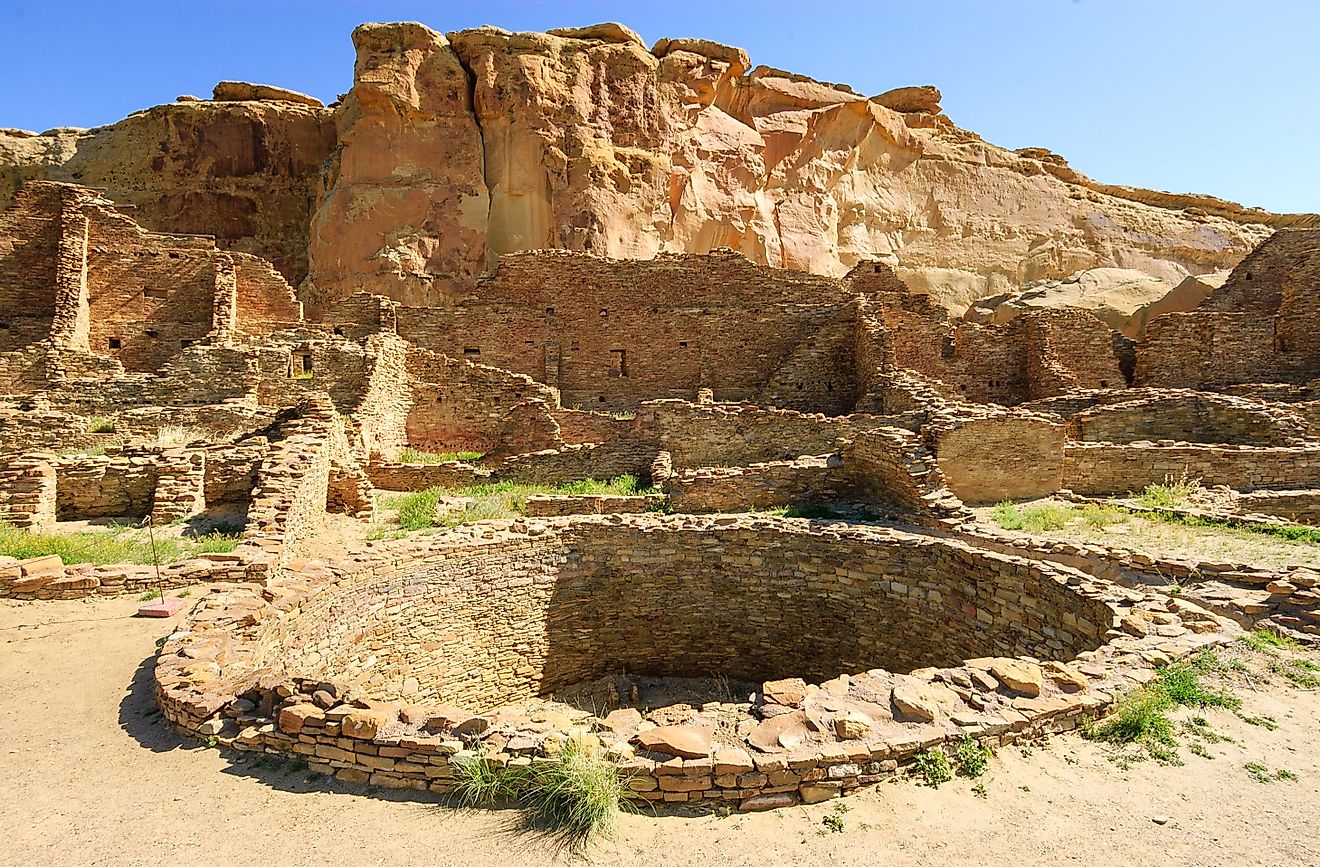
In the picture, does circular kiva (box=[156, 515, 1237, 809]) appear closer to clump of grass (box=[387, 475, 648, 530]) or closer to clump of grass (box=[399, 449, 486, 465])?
clump of grass (box=[387, 475, 648, 530])

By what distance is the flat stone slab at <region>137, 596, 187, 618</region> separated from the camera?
23.2 ft

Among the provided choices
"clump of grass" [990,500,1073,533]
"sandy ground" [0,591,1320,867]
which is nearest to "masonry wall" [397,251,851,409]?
"clump of grass" [990,500,1073,533]

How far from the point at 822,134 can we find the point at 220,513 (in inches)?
1211

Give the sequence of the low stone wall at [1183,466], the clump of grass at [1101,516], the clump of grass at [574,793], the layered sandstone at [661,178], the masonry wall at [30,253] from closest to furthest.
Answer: the clump of grass at [574,793] < the clump of grass at [1101,516] < the low stone wall at [1183,466] < the masonry wall at [30,253] < the layered sandstone at [661,178]

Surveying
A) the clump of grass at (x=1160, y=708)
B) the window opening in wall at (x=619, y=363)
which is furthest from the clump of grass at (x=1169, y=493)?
the window opening in wall at (x=619, y=363)

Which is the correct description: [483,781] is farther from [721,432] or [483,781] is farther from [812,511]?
[721,432]

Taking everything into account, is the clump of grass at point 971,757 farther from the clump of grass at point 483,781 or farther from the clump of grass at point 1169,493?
the clump of grass at point 1169,493

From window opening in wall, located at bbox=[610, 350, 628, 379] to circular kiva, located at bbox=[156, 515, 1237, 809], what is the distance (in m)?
10.4

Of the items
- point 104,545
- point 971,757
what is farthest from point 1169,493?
point 104,545

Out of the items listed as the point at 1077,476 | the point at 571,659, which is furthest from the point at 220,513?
the point at 1077,476

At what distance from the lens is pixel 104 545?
9.02 meters

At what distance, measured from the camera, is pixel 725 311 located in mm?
19375

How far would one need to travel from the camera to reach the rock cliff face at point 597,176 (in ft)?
78.6

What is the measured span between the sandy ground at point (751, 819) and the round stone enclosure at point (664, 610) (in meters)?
2.38
